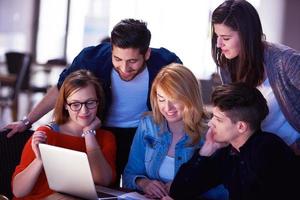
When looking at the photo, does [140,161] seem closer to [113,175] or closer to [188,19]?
[113,175]

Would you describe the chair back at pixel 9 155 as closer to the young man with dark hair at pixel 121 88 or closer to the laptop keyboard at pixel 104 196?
the young man with dark hair at pixel 121 88

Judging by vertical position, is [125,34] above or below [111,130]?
above

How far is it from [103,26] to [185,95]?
21.7 feet

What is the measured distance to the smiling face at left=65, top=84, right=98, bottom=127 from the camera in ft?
6.09

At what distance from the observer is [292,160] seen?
1557mm

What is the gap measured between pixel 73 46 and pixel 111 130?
653cm

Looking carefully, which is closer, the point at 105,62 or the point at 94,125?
the point at 94,125

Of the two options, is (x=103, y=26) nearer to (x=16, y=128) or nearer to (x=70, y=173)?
(x=16, y=128)

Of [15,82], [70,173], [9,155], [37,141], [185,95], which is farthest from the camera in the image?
[15,82]

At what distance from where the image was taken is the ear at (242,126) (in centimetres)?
159

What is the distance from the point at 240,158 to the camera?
1586 millimetres

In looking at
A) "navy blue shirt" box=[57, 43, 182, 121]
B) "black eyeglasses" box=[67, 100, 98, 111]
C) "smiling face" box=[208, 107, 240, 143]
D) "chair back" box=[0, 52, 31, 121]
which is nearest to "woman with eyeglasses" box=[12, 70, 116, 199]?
"black eyeglasses" box=[67, 100, 98, 111]

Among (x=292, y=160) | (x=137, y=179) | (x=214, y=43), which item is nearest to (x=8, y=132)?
(x=137, y=179)

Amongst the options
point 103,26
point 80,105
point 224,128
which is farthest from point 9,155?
point 103,26
